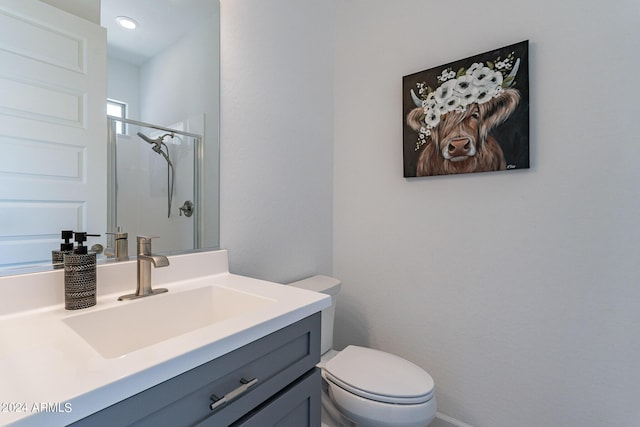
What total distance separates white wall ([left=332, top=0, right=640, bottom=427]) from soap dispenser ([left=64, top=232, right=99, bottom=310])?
130cm

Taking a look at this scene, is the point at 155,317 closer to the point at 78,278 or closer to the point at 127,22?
the point at 78,278

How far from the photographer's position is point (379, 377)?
118 centimetres

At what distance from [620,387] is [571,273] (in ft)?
1.37

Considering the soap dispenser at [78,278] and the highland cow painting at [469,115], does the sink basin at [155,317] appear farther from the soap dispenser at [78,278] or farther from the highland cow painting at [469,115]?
the highland cow painting at [469,115]

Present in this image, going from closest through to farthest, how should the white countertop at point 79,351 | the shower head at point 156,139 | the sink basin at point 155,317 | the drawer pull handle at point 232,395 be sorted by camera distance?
1. the white countertop at point 79,351
2. the drawer pull handle at point 232,395
3. the sink basin at point 155,317
4. the shower head at point 156,139

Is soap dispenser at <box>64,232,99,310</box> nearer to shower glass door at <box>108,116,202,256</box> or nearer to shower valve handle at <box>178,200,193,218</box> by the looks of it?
shower glass door at <box>108,116,202,256</box>

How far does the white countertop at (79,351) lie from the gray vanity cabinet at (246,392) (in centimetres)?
2

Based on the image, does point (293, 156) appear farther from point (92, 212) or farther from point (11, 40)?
point (11, 40)

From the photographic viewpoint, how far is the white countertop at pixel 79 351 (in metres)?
0.41

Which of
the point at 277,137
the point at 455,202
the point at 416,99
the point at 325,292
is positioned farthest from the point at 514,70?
the point at 325,292

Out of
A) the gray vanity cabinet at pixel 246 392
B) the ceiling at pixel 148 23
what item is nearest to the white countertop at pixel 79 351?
the gray vanity cabinet at pixel 246 392

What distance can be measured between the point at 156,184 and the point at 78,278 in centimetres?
41

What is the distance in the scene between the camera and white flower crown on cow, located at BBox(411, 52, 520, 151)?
1270 mm

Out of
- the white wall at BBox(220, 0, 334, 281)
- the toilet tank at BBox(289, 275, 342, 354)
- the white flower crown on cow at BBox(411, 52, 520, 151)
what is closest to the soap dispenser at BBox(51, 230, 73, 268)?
the white wall at BBox(220, 0, 334, 281)
